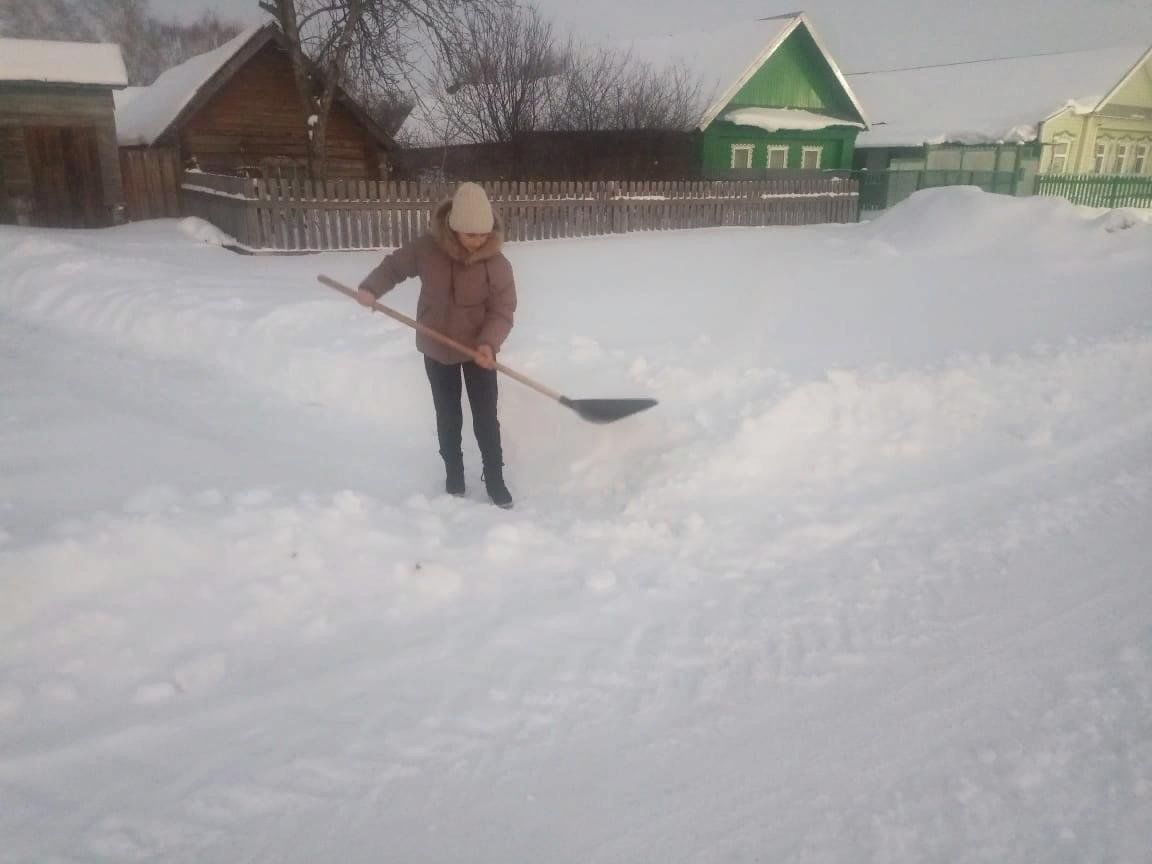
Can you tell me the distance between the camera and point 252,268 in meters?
9.11

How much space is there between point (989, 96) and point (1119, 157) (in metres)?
5.59

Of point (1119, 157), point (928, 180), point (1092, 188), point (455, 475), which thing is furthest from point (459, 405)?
point (1119, 157)

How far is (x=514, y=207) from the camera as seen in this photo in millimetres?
12375

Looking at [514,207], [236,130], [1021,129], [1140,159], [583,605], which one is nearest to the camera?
[583,605]

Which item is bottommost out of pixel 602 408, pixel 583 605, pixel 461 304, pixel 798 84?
pixel 583 605

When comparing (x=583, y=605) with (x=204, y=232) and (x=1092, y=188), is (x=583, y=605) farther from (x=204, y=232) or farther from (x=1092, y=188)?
(x=1092, y=188)

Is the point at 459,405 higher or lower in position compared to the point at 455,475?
higher

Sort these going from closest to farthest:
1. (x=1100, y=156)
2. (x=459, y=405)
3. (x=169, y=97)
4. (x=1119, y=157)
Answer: (x=459, y=405) → (x=169, y=97) → (x=1100, y=156) → (x=1119, y=157)

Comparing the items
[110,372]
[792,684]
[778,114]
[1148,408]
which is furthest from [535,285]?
[778,114]

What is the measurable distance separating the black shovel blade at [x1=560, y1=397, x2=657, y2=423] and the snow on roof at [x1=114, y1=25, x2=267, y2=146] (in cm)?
1290

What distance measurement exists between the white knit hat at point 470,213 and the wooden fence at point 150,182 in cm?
1291

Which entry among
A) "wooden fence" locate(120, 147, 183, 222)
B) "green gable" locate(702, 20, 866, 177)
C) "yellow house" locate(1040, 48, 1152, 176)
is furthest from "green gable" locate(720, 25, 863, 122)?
"wooden fence" locate(120, 147, 183, 222)

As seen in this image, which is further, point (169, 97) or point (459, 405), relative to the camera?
point (169, 97)

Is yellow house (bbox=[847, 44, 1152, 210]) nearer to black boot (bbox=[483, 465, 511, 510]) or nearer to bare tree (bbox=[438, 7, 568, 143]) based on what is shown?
bare tree (bbox=[438, 7, 568, 143])
